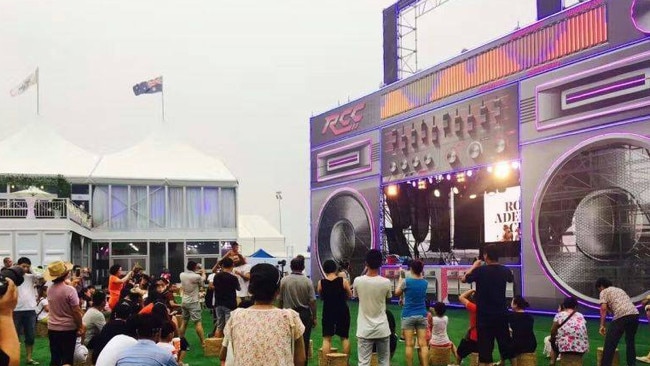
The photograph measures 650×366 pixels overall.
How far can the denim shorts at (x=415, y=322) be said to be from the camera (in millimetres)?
8838

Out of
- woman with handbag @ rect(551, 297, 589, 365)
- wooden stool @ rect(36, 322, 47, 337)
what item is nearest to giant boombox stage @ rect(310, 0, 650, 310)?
woman with handbag @ rect(551, 297, 589, 365)

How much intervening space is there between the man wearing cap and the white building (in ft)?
75.7

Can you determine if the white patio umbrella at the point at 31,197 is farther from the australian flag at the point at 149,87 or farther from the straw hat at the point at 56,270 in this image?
the straw hat at the point at 56,270

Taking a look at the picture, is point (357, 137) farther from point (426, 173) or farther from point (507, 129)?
point (507, 129)

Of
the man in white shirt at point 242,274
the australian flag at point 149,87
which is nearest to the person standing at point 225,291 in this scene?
the man in white shirt at point 242,274

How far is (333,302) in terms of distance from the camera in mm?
8883

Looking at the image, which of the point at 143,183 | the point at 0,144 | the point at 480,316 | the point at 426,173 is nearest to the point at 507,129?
the point at 426,173

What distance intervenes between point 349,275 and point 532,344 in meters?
16.2

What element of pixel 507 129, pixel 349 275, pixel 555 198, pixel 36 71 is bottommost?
pixel 349 275

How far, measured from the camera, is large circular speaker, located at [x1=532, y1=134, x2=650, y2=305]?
14.7 meters

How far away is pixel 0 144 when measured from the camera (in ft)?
108

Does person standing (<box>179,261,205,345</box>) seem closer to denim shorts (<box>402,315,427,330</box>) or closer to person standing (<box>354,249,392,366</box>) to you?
denim shorts (<box>402,315,427,330</box>)

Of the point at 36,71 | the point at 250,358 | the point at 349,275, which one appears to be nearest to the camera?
the point at 250,358

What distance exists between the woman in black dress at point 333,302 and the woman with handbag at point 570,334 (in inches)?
108
